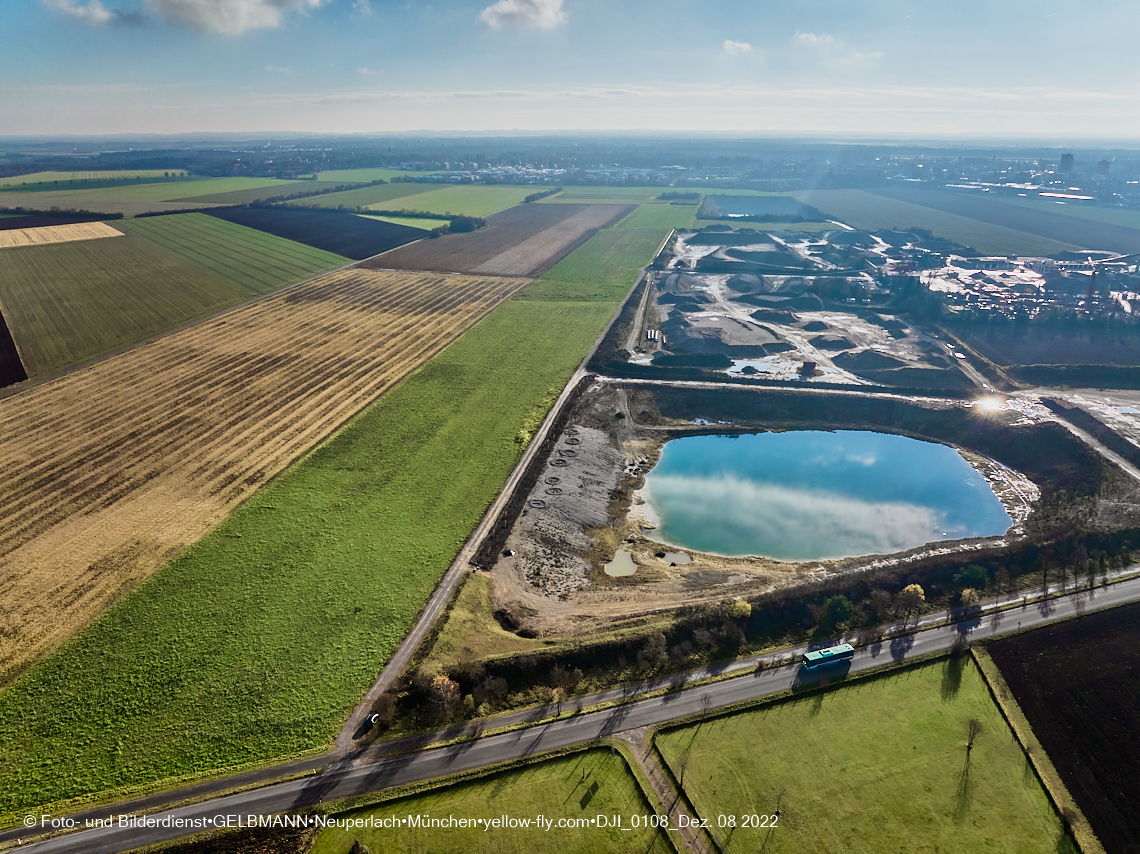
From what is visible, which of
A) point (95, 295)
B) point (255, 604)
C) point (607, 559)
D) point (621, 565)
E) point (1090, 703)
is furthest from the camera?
point (95, 295)

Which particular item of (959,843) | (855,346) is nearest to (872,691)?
(959,843)

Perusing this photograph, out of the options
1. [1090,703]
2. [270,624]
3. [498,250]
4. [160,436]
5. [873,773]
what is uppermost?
[498,250]

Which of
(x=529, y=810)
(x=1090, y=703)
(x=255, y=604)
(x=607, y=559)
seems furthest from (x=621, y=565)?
(x=1090, y=703)

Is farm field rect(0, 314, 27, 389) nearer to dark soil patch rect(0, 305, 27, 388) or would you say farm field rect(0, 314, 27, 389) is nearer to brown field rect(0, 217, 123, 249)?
dark soil patch rect(0, 305, 27, 388)

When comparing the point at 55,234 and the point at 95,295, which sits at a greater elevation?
the point at 55,234

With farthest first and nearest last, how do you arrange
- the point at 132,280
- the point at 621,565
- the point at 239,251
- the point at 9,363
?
1. the point at 239,251
2. the point at 132,280
3. the point at 9,363
4. the point at 621,565

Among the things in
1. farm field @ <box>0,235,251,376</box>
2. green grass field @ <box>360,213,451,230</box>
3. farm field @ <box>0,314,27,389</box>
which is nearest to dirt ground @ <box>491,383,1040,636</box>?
farm field @ <box>0,314,27,389</box>

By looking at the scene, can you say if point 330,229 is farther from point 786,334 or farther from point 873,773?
point 873,773

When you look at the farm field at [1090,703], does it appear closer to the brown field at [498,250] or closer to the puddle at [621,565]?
the puddle at [621,565]
